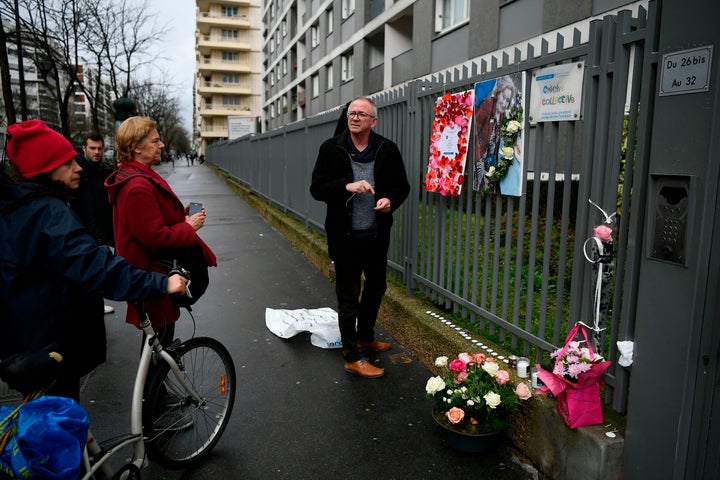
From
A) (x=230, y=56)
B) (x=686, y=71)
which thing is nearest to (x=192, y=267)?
(x=686, y=71)

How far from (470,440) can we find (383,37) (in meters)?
21.1

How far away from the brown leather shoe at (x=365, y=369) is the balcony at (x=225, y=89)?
70.9 m

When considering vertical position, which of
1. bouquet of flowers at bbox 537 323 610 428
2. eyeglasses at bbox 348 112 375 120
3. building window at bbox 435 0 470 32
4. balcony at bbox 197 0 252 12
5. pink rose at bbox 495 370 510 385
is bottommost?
pink rose at bbox 495 370 510 385

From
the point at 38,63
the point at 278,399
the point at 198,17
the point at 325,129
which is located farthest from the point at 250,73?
the point at 278,399

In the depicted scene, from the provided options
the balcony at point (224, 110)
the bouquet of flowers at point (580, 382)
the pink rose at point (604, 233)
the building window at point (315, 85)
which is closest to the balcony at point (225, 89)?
the balcony at point (224, 110)

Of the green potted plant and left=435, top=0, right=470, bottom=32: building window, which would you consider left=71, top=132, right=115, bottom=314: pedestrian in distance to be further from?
left=435, top=0, right=470, bottom=32: building window

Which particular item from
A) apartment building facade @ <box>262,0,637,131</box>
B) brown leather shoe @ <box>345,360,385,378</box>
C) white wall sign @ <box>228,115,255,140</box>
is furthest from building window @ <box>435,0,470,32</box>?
white wall sign @ <box>228,115,255,140</box>

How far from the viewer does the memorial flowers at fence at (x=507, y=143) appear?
331 centimetres

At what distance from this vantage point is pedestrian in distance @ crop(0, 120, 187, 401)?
2.05 metres

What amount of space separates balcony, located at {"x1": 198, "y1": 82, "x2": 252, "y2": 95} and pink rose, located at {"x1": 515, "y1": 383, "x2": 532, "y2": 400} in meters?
72.1

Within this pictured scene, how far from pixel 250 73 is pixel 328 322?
71.3 m

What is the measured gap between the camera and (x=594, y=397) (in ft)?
8.41

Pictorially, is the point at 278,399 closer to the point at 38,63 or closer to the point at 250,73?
the point at 38,63

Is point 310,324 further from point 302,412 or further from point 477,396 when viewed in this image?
point 477,396
